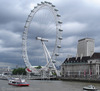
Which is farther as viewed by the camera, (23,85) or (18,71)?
(18,71)

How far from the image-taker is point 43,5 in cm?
5472

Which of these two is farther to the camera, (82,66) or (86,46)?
(86,46)

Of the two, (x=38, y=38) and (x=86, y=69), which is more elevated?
(x=38, y=38)

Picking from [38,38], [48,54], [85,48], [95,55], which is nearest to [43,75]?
[48,54]

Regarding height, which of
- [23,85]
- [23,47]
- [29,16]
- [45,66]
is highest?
[29,16]

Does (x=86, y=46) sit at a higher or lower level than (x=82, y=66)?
higher

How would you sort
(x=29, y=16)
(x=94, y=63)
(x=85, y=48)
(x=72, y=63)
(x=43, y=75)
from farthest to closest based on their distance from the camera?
(x=85, y=48) → (x=72, y=63) → (x=94, y=63) → (x=43, y=75) → (x=29, y=16)

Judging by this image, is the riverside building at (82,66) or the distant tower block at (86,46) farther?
the distant tower block at (86,46)

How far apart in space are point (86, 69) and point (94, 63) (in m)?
4.92

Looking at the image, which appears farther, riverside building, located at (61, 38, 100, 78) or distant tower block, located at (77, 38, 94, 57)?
distant tower block, located at (77, 38, 94, 57)

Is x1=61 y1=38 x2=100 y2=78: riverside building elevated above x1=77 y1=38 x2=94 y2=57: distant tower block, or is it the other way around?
x1=77 y1=38 x2=94 y2=57: distant tower block

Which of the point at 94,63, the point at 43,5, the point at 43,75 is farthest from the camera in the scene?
the point at 94,63

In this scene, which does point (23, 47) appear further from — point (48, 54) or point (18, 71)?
point (18, 71)

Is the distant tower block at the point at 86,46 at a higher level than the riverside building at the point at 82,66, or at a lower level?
higher
